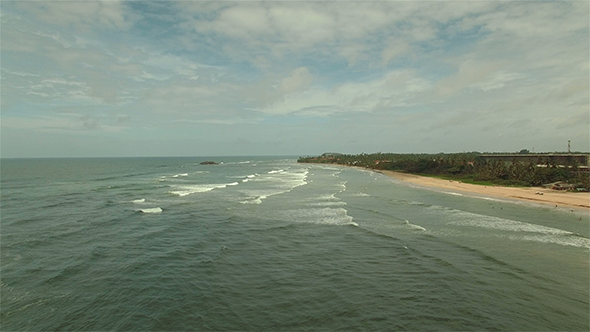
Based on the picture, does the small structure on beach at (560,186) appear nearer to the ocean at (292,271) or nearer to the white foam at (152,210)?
the ocean at (292,271)

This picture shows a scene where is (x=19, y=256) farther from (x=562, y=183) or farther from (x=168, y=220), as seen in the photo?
(x=562, y=183)

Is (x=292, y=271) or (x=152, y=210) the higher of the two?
(x=152, y=210)

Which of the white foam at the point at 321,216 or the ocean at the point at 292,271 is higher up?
the white foam at the point at 321,216

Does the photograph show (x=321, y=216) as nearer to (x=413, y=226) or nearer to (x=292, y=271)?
(x=413, y=226)

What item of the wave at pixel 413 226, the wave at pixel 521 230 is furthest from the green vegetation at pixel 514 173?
the wave at pixel 413 226

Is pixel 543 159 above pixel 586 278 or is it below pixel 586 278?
above

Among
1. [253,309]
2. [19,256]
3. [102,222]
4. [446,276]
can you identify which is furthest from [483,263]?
[102,222]

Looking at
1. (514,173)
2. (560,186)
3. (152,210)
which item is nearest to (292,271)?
(152,210)

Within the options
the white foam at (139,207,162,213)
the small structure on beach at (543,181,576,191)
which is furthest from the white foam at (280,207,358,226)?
the small structure on beach at (543,181,576,191)
